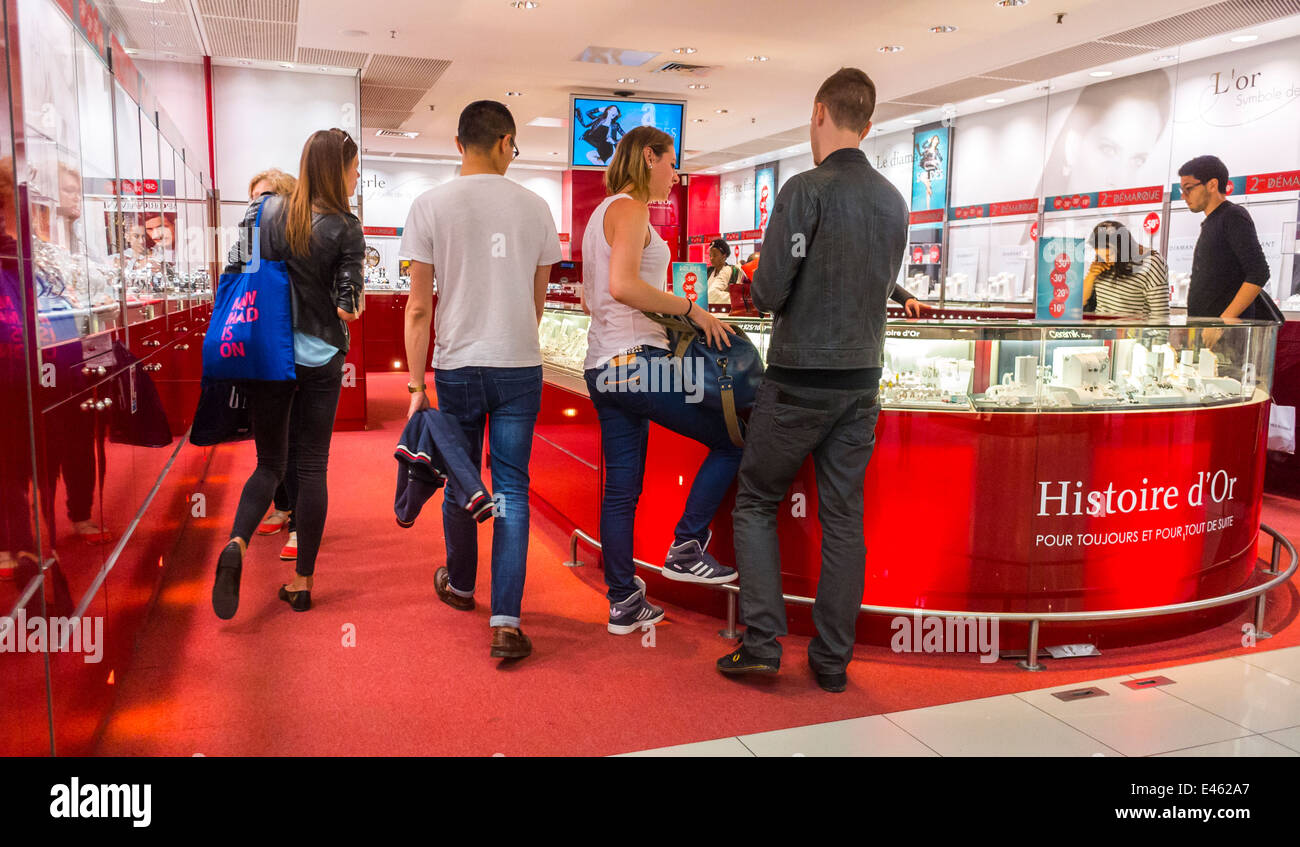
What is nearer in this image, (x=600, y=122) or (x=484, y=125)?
(x=484, y=125)

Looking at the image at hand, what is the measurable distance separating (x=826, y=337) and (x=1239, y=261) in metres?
3.50

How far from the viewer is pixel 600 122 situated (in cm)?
886

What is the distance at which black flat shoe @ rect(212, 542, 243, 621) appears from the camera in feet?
9.93

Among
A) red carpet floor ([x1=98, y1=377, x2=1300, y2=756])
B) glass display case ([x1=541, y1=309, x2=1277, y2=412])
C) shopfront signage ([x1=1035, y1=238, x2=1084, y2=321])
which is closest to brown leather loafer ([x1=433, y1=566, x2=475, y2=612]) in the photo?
red carpet floor ([x1=98, y1=377, x2=1300, y2=756])

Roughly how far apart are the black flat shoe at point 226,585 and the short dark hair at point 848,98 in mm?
2343

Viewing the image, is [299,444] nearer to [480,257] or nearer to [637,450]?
[480,257]

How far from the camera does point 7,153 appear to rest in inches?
65.7

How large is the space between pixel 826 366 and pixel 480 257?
1102mm

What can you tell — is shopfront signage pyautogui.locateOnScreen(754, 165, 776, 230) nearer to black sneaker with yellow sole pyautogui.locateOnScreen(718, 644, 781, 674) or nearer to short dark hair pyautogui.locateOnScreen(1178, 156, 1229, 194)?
short dark hair pyautogui.locateOnScreen(1178, 156, 1229, 194)

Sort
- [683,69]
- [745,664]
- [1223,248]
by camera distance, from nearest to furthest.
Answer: [745,664]
[1223,248]
[683,69]

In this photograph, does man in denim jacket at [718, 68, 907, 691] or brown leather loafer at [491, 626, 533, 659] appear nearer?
man in denim jacket at [718, 68, 907, 691]

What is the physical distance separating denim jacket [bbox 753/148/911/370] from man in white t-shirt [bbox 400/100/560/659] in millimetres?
738

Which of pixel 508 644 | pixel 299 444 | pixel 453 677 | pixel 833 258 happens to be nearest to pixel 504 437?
pixel 508 644
